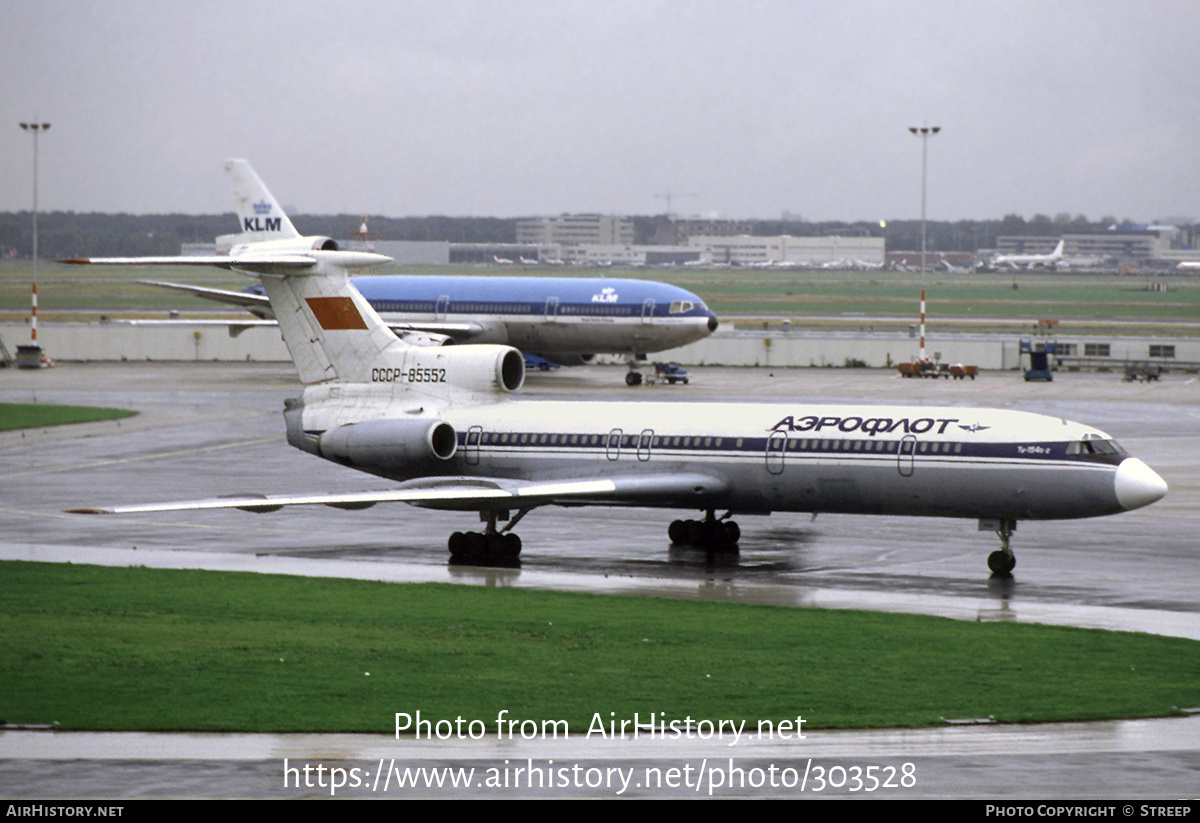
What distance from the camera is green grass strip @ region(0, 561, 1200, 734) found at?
18109mm

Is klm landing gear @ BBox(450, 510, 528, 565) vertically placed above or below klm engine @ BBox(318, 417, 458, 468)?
below

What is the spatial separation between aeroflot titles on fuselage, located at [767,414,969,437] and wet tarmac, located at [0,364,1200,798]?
2777mm

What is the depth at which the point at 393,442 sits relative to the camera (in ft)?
109

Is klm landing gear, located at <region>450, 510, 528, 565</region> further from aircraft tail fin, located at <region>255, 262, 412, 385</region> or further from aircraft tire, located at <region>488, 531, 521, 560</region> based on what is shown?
aircraft tail fin, located at <region>255, 262, 412, 385</region>

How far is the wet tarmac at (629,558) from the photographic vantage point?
1541 centimetres

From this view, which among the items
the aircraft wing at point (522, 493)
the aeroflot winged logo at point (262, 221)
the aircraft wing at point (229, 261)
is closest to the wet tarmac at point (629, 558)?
the aircraft wing at point (522, 493)

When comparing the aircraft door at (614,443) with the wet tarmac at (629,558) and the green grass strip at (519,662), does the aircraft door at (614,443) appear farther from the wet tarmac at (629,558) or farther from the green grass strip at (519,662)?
the green grass strip at (519,662)

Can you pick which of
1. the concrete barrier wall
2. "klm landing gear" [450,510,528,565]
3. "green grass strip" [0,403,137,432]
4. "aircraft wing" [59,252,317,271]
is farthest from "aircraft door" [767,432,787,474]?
the concrete barrier wall

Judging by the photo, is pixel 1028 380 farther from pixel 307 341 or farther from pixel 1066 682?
pixel 1066 682

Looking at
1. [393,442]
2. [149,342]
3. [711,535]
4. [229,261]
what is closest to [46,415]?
[229,261]

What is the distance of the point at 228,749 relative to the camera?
1627 centimetres

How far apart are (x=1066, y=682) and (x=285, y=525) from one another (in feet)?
72.0

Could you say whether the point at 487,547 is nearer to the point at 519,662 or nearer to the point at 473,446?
the point at 473,446

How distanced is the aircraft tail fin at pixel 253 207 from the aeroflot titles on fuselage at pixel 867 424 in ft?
153
